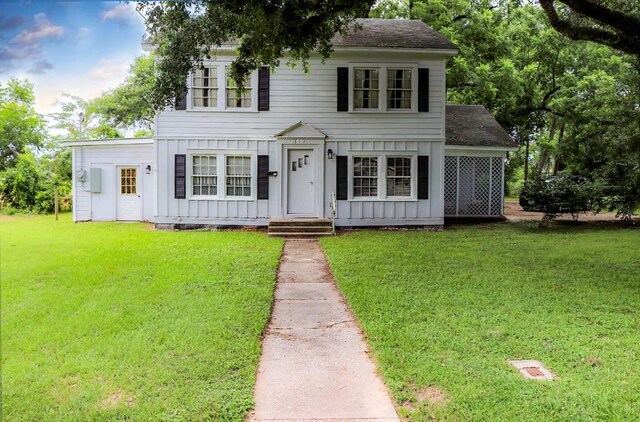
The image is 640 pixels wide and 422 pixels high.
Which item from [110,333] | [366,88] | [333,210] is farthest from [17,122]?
[366,88]

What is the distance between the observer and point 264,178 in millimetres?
11664

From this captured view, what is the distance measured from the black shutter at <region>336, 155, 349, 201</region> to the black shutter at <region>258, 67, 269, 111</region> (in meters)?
2.20

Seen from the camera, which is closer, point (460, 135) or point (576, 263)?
point (576, 263)

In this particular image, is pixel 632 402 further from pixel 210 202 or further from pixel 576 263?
pixel 210 202

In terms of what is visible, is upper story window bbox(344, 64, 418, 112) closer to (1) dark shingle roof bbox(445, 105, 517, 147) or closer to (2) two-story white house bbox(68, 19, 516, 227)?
(2) two-story white house bbox(68, 19, 516, 227)

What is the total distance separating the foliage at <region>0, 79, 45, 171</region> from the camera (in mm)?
1182

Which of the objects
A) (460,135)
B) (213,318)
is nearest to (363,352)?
(213,318)

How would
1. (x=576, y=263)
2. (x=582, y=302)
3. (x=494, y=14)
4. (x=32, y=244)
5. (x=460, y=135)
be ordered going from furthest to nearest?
(x=494, y=14) < (x=460, y=135) < (x=576, y=263) < (x=582, y=302) < (x=32, y=244)

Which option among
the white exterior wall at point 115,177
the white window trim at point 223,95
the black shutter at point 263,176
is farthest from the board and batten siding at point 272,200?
the white exterior wall at point 115,177

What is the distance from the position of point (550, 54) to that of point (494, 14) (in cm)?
415

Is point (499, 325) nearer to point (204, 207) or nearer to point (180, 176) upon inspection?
point (204, 207)

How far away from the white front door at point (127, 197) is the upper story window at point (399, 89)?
7.26m

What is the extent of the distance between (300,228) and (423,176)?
335 centimetres

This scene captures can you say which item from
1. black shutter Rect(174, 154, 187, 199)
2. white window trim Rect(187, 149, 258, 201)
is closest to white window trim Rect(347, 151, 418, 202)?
white window trim Rect(187, 149, 258, 201)
